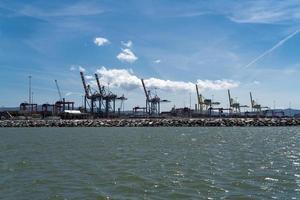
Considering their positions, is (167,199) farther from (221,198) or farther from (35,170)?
(35,170)

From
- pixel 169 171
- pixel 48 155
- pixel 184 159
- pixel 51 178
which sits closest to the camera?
pixel 51 178

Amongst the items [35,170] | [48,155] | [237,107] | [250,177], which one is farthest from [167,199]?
[237,107]

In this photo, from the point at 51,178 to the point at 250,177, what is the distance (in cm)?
832

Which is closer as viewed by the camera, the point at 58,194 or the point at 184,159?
the point at 58,194

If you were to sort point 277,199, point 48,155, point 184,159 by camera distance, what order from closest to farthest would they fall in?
point 277,199 → point 184,159 → point 48,155

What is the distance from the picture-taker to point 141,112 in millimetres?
189000

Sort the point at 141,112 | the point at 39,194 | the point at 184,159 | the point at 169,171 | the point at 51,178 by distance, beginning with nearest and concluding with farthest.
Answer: the point at 39,194
the point at 51,178
the point at 169,171
the point at 184,159
the point at 141,112

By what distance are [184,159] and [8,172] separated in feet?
33.2

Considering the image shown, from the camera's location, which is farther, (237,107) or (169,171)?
(237,107)

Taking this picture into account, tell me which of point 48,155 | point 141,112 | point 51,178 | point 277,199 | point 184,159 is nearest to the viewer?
point 277,199

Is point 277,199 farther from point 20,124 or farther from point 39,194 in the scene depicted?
point 20,124

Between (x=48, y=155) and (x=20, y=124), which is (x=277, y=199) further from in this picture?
(x=20, y=124)

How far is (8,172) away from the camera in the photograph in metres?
22.0

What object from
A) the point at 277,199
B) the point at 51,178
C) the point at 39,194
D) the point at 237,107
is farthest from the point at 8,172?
the point at 237,107
